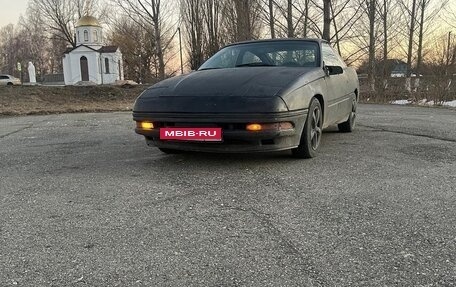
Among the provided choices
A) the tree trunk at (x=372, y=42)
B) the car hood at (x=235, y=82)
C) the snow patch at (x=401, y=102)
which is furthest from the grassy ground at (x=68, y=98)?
the car hood at (x=235, y=82)

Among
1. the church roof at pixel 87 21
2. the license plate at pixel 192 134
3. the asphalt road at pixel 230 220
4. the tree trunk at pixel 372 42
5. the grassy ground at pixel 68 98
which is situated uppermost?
the church roof at pixel 87 21

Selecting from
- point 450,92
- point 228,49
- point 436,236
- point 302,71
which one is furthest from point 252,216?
point 450,92

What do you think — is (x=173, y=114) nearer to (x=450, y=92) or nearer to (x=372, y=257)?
(x=372, y=257)

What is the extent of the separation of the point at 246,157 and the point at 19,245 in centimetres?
279

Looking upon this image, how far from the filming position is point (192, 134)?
430cm

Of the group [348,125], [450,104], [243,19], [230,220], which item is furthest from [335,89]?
[243,19]

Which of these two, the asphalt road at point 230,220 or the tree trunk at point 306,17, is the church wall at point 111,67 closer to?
the tree trunk at point 306,17

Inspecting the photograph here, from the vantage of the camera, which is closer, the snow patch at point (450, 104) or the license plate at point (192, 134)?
the license plate at point (192, 134)

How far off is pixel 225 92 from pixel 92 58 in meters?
54.5

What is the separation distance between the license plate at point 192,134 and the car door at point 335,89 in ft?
5.86

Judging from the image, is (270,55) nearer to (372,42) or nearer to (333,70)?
(333,70)

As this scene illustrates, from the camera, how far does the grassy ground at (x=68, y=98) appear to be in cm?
1599

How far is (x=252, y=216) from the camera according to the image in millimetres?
3006

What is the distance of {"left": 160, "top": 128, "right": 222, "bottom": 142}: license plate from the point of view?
421 centimetres
